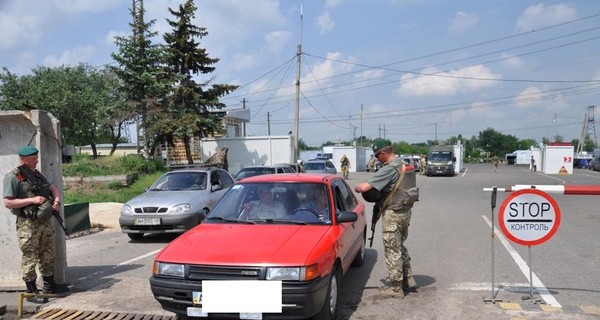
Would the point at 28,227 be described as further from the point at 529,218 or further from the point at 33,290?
the point at 529,218

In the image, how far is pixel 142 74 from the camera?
24.6m

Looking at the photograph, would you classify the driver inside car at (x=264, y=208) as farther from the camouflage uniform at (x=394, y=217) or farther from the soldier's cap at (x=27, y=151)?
the soldier's cap at (x=27, y=151)

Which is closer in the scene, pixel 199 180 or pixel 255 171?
pixel 199 180

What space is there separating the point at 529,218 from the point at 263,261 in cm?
326

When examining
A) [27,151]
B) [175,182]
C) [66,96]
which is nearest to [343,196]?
[27,151]

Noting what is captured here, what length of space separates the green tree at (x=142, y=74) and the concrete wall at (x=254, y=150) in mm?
5167

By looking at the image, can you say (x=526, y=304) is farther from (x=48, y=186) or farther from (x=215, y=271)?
(x=48, y=186)

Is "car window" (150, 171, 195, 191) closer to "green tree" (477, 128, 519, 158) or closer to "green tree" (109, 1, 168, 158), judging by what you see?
"green tree" (109, 1, 168, 158)

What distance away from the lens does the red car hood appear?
414 centimetres

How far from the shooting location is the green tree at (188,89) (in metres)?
25.2

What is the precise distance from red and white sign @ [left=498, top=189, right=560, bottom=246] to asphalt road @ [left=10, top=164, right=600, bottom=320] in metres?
0.23

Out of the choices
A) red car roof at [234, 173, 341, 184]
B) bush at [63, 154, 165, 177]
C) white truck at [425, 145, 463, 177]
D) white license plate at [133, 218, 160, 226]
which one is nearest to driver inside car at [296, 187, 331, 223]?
red car roof at [234, 173, 341, 184]

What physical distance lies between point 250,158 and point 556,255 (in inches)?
907

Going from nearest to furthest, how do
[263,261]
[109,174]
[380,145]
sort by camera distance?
[263,261] → [380,145] → [109,174]
